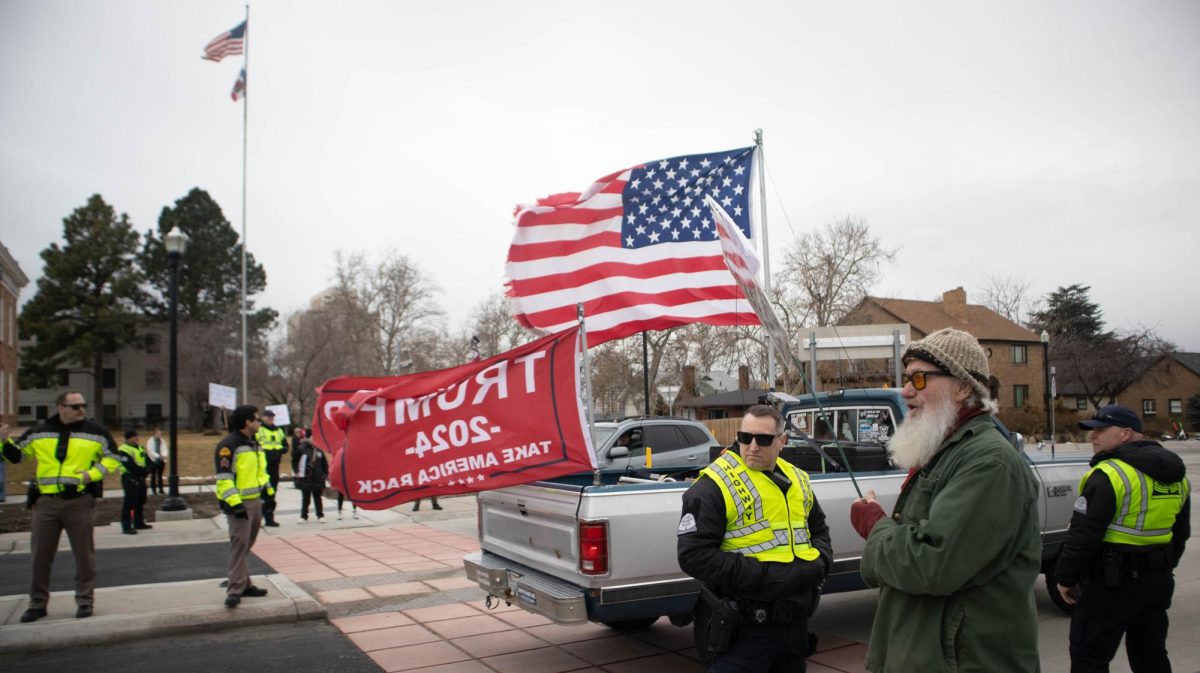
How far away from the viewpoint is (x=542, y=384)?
5.34 metres

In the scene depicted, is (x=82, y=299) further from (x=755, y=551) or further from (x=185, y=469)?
(x=755, y=551)

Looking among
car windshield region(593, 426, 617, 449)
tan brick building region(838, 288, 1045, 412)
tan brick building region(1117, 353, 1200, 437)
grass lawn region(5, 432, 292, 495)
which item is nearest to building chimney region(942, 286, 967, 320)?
tan brick building region(838, 288, 1045, 412)

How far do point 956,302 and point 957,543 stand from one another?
5969cm

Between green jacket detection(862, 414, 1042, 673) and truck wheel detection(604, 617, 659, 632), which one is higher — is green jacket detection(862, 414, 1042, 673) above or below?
above

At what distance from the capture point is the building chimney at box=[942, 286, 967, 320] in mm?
56750

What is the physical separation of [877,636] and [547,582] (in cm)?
303

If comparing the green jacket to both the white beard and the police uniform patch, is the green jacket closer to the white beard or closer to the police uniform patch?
the white beard

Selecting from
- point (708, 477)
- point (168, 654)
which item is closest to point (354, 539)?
point (168, 654)

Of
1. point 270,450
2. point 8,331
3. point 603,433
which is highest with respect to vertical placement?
point 8,331

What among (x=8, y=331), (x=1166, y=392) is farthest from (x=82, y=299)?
(x=1166, y=392)

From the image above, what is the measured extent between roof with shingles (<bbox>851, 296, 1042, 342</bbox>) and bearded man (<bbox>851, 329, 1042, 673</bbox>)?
5344cm

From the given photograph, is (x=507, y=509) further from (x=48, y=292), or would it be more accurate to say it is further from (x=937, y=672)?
(x=48, y=292)

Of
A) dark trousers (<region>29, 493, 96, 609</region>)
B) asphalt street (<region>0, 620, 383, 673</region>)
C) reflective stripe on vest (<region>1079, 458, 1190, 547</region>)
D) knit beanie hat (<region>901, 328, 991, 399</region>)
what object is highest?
knit beanie hat (<region>901, 328, 991, 399</region>)

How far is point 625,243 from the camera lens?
8.94 m
